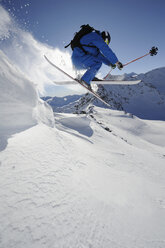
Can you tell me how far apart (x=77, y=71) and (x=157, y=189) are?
5.20m

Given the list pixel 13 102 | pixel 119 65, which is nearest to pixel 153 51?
pixel 119 65

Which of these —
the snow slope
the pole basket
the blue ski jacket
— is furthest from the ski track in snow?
the pole basket

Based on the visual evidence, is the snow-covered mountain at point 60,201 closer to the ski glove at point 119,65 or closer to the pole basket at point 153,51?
the ski glove at point 119,65

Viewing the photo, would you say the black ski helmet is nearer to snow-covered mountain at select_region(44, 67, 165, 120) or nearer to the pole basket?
the pole basket

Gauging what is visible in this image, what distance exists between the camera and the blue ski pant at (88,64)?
4988 mm

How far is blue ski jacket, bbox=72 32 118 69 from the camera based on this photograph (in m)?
4.42

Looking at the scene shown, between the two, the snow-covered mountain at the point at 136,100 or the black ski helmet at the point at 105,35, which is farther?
the snow-covered mountain at the point at 136,100

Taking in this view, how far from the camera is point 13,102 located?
3010 millimetres

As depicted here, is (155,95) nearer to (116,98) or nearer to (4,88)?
(116,98)

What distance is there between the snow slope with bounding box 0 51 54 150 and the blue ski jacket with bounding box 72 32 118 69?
2284mm

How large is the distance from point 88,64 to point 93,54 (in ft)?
1.33

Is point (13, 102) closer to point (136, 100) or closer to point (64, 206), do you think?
point (64, 206)

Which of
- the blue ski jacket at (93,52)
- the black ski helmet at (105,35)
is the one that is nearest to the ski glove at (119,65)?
the blue ski jacket at (93,52)

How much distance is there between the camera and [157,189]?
3010 millimetres
